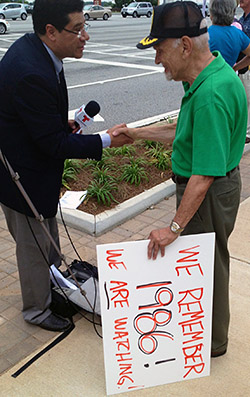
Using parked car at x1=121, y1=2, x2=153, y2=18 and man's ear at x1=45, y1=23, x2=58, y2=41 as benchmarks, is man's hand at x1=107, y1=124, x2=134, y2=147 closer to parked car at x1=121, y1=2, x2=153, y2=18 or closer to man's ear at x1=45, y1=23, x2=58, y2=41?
man's ear at x1=45, y1=23, x2=58, y2=41

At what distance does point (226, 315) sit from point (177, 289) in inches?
18.9

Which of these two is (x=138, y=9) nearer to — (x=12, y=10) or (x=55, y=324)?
(x=12, y=10)

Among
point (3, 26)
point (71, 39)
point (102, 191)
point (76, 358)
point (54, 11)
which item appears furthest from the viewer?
point (3, 26)

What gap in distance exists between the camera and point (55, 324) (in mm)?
3004

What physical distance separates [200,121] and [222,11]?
3433 mm

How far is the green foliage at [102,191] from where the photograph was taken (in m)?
4.62

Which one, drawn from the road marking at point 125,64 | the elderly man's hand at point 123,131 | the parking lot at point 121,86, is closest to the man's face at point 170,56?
the elderly man's hand at point 123,131

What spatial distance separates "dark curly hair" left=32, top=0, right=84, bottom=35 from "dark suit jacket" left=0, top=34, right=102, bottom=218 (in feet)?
0.41

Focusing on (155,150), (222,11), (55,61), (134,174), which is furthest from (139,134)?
(155,150)

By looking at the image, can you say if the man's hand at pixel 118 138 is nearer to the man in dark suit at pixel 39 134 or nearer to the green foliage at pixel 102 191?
the man in dark suit at pixel 39 134

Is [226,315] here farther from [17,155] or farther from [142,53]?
[142,53]

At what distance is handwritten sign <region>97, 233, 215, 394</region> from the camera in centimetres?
231

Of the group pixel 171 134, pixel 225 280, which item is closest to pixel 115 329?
pixel 225 280

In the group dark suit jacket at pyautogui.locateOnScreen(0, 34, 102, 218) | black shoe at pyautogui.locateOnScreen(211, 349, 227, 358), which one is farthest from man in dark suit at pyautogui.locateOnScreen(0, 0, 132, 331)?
black shoe at pyautogui.locateOnScreen(211, 349, 227, 358)
